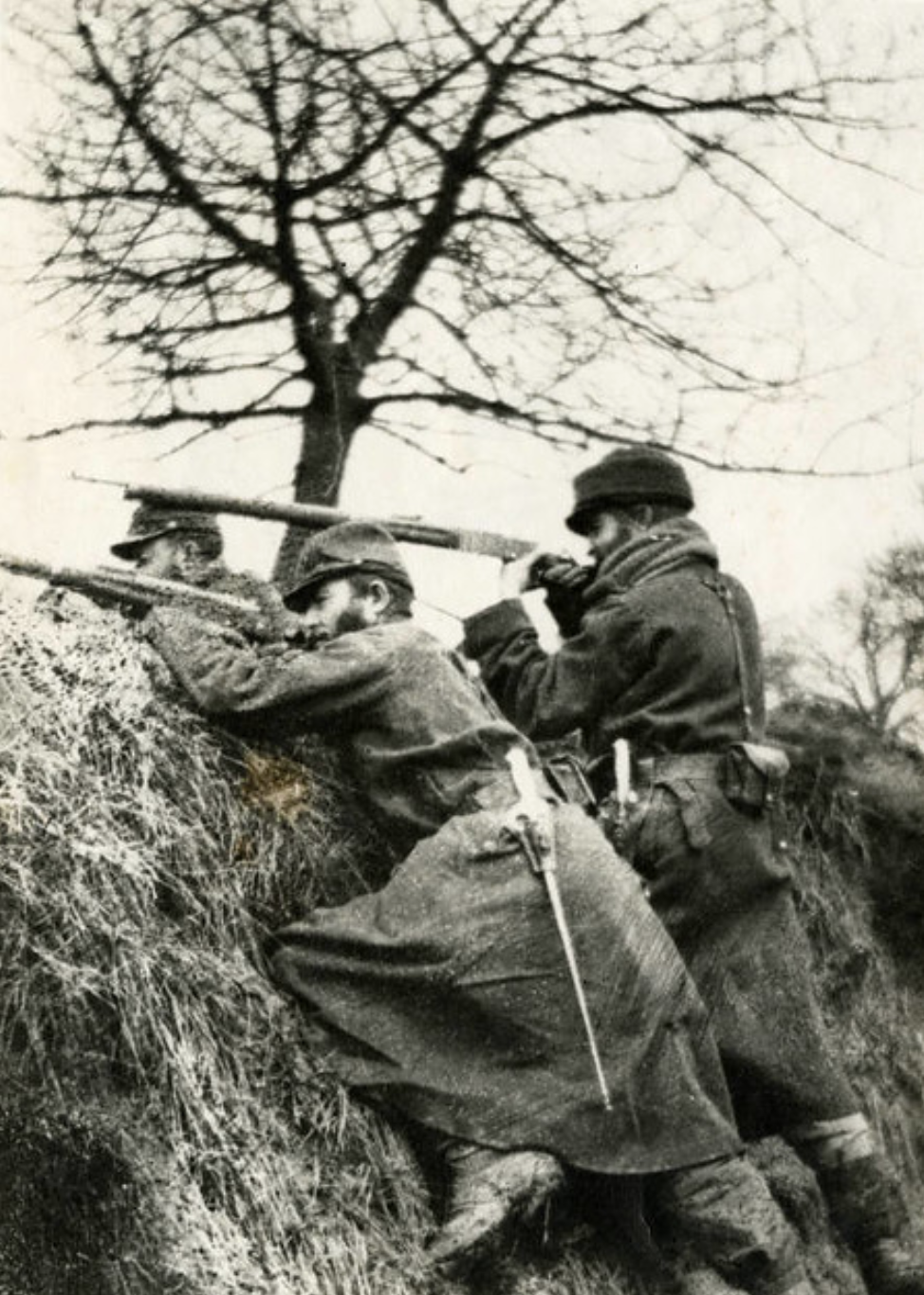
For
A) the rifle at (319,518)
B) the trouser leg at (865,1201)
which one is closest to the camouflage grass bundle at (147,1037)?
the rifle at (319,518)

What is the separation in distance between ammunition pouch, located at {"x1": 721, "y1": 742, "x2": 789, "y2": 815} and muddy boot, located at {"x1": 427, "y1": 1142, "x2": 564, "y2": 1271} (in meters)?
1.54

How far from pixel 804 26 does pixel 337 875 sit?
518 cm

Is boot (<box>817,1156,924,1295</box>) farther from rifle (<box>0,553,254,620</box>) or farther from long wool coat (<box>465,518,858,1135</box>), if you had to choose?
rifle (<box>0,553,254,620</box>)

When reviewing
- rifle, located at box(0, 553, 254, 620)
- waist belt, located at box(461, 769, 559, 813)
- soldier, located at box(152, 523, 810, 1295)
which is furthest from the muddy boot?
rifle, located at box(0, 553, 254, 620)

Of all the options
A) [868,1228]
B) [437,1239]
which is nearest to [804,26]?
[868,1228]

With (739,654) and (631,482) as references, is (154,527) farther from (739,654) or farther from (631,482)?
(739,654)

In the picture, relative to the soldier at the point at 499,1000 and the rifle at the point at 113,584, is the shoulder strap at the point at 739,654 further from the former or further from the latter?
the rifle at the point at 113,584

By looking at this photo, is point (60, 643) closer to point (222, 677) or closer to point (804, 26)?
point (222, 677)

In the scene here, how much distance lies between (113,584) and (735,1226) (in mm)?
2698

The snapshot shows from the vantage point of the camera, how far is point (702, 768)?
5637 mm

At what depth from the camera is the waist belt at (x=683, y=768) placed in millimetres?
5617

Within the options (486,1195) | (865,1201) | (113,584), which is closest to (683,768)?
(865,1201)

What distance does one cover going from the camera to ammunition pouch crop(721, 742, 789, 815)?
18.3 feet

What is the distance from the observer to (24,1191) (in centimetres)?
394
